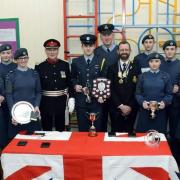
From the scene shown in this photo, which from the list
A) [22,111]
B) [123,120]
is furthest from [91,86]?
[22,111]

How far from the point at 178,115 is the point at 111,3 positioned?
6.89 ft

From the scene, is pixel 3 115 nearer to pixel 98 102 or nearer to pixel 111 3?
pixel 98 102

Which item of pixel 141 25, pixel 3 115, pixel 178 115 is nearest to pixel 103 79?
pixel 178 115

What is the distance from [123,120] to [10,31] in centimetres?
256

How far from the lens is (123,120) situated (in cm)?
351

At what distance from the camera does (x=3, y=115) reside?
137 inches

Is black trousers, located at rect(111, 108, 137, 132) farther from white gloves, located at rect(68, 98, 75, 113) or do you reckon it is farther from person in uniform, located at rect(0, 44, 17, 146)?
person in uniform, located at rect(0, 44, 17, 146)

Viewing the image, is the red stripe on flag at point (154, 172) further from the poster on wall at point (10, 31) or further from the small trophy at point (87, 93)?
the poster on wall at point (10, 31)

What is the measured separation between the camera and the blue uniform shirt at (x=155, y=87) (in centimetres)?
324

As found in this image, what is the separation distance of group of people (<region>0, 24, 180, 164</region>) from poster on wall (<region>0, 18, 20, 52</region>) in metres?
1.57

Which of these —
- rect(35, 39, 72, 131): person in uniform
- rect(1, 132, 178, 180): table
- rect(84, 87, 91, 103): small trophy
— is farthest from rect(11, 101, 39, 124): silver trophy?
rect(84, 87, 91, 103): small trophy

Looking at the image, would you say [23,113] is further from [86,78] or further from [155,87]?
[155,87]

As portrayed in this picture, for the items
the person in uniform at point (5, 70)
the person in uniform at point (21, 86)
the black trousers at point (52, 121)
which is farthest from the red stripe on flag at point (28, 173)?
the black trousers at point (52, 121)

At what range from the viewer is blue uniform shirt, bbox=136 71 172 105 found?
3242 millimetres
